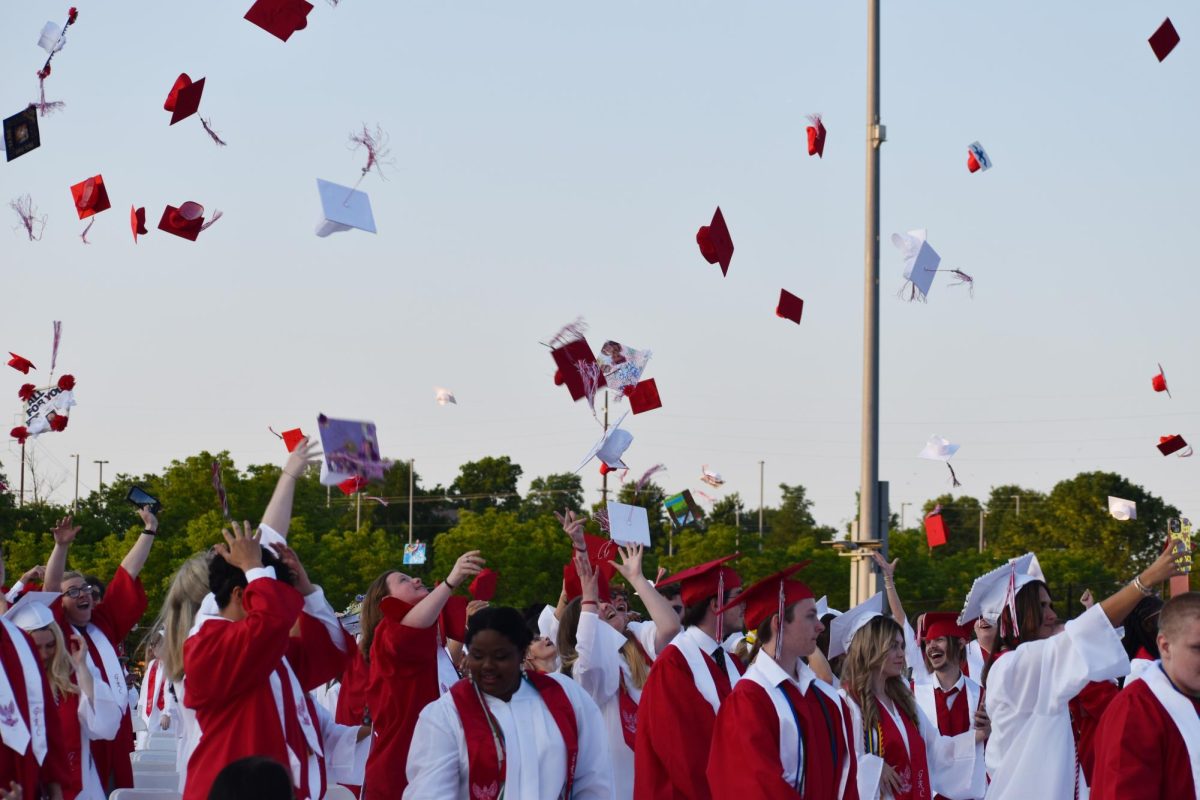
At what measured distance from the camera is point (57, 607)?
8250 millimetres

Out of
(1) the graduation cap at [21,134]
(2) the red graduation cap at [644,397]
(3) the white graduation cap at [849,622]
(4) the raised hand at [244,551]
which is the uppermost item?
(1) the graduation cap at [21,134]

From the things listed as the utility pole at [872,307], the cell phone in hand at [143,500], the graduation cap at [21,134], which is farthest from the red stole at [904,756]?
the utility pole at [872,307]

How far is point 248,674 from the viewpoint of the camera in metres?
5.75

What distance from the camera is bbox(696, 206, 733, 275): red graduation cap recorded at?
→ 13.5m

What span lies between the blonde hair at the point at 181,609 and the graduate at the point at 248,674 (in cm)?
15

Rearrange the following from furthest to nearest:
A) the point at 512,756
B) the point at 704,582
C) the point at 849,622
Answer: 1. the point at 849,622
2. the point at 704,582
3. the point at 512,756

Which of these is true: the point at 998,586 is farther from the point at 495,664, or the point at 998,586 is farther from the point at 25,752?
the point at 25,752

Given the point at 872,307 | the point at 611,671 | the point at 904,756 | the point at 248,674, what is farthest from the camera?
the point at 872,307

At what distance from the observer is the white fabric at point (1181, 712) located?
538 cm

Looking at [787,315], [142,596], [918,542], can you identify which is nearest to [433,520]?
[918,542]

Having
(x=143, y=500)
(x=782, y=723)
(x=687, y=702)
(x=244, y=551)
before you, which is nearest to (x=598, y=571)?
(x=687, y=702)

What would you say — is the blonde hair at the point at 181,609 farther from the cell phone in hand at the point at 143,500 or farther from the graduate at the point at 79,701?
the cell phone in hand at the point at 143,500

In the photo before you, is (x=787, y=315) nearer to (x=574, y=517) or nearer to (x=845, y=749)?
(x=574, y=517)

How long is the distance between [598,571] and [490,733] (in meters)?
3.27
